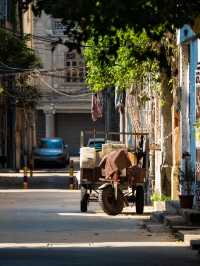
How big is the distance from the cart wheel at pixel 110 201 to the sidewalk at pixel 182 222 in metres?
1.32

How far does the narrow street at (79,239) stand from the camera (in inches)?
643

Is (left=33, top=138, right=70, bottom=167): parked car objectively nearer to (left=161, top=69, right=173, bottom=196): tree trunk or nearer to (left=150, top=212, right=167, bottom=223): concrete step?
(left=161, top=69, right=173, bottom=196): tree trunk

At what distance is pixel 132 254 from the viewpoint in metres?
17.1

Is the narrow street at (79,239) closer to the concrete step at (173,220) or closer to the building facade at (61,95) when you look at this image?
the concrete step at (173,220)

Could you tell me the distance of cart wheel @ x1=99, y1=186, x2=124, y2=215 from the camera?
26.6m

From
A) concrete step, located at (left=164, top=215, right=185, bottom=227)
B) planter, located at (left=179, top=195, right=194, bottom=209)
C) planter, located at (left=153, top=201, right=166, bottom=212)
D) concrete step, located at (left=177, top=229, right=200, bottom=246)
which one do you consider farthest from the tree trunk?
concrete step, located at (left=177, top=229, right=200, bottom=246)

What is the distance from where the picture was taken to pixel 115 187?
1046 inches

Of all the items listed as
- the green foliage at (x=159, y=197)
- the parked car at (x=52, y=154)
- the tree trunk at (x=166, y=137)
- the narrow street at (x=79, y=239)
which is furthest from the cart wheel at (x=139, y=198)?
the parked car at (x=52, y=154)

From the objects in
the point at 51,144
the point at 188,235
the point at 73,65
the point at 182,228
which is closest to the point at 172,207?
the point at 182,228

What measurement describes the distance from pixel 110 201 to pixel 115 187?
47 cm

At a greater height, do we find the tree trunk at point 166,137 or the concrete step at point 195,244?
the tree trunk at point 166,137

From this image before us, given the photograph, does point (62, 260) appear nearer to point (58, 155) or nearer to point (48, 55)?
point (58, 155)

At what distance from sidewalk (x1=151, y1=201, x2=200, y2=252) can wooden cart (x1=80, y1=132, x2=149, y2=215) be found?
1.40 meters

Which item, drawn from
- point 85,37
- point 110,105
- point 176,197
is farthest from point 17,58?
point 85,37
